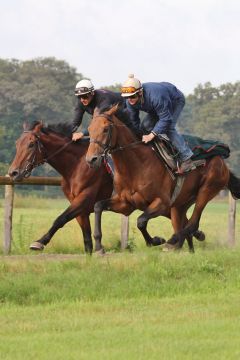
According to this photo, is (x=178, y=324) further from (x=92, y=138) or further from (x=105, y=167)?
(x=105, y=167)

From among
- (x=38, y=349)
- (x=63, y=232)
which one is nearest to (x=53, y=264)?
(x=38, y=349)

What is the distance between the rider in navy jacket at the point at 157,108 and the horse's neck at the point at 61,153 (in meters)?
1.13

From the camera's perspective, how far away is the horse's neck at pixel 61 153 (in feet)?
41.9

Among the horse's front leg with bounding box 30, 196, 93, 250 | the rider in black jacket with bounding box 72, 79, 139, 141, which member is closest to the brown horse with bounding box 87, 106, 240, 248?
the rider in black jacket with bounding box 72, 79, 139, 141

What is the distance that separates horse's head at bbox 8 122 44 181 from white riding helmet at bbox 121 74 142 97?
1699 mm

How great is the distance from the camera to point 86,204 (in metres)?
12.6

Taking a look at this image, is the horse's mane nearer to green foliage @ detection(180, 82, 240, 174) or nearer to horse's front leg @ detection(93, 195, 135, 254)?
horse's front leg @ detection(93, 195, 135, 254)

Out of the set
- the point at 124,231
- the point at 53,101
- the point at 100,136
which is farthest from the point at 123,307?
the point at 53,101

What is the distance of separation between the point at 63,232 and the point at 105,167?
11.9 ft

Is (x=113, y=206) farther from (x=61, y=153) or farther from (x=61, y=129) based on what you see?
(x=61, y=129)

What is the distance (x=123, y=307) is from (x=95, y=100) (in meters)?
4.19

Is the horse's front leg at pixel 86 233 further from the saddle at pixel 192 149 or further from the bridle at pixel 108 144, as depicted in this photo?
the bridle at pixel 108 144

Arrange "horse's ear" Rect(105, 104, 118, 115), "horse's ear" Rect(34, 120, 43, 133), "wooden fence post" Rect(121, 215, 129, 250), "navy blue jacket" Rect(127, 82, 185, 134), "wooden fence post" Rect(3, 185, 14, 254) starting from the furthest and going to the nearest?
"wooden fence post" Rect(121, 215, 129, 250)
"wooden fence post" Rect(3, 185, 14, 254)
"horse's ear" Rect(34, 120, 43, 133)
"navy blue jacket" Rect(127, 82, 185, 134)
"horse's ear" Rect(105, 104, 118, 115)

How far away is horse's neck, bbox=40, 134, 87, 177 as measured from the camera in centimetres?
1278
